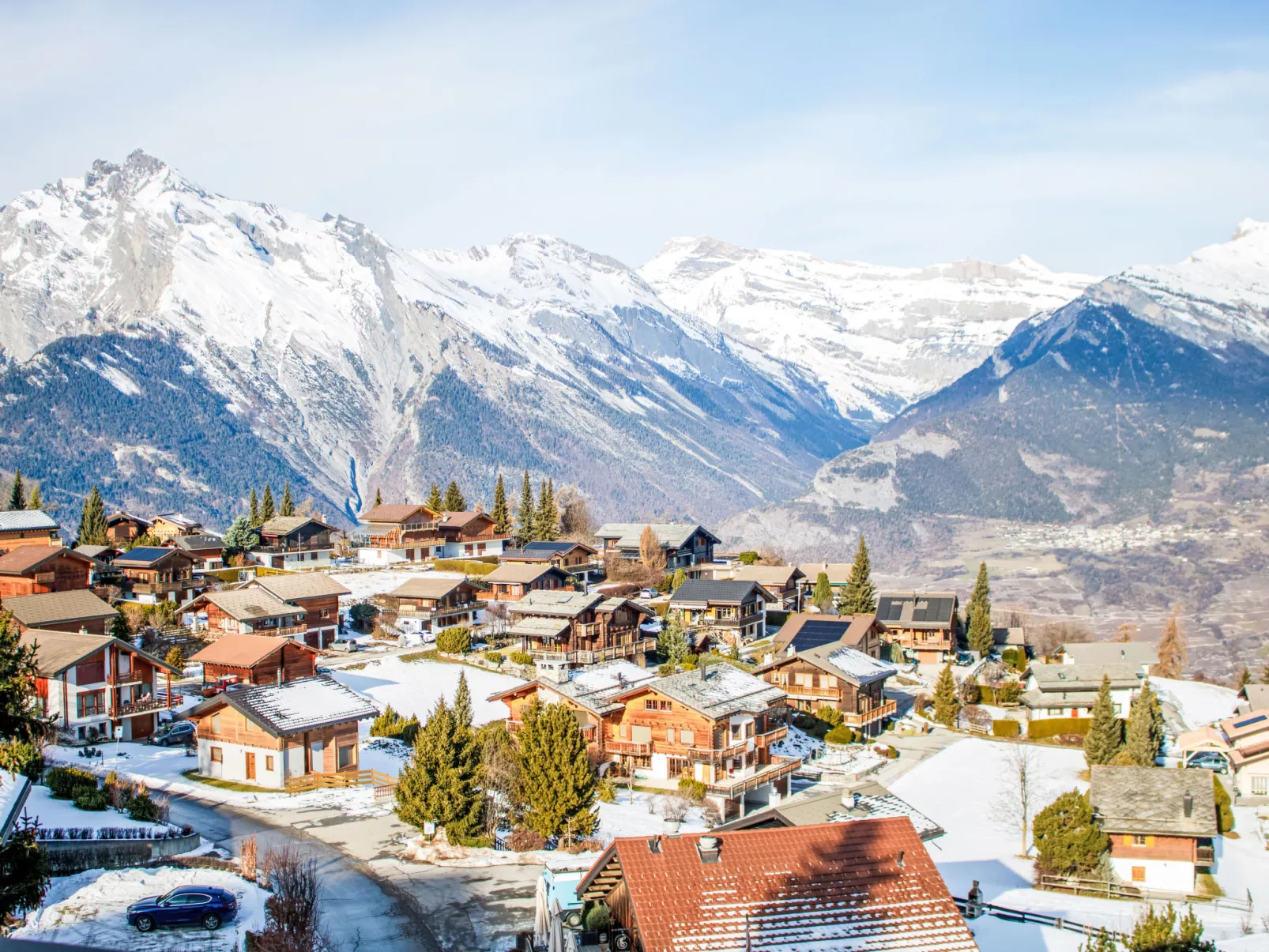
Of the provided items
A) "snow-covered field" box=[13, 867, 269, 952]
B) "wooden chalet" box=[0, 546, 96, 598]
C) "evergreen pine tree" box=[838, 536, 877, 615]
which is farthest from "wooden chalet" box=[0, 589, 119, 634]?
"evergreen pine tree" box=[838, 536, 877, 615]

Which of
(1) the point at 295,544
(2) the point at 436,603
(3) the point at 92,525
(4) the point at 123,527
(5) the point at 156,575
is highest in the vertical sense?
(3) the point at 92,525

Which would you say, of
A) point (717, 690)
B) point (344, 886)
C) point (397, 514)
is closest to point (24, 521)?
point (397, 514)

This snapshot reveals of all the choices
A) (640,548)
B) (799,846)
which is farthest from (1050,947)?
(640,548)

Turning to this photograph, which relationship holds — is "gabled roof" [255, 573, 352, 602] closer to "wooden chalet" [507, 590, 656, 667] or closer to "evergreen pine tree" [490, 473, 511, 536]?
"wooden chalet" [507, 590, 656, 667]

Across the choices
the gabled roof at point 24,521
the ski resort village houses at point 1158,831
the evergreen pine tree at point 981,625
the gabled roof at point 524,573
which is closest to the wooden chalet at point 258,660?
the gabled roof at point 524,573

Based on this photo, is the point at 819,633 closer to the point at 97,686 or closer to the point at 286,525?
the point at 97,686

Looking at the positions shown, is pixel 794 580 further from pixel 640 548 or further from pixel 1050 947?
pixel 1050 947
